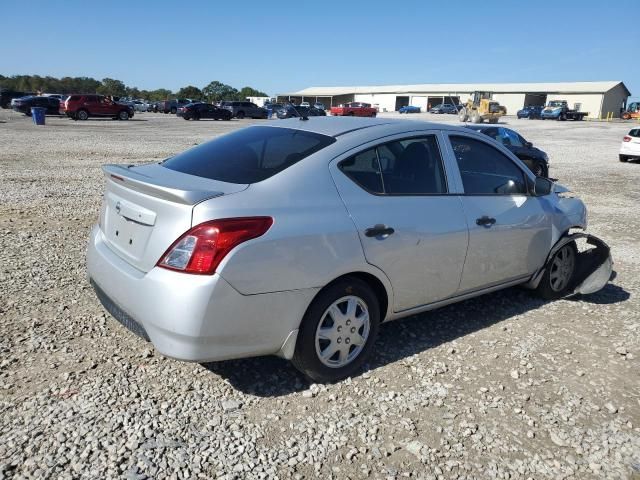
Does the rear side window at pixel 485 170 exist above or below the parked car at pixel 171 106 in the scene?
below

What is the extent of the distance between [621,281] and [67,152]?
15856 mm

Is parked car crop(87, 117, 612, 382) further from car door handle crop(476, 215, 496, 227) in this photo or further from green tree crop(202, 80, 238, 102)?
green tree crop(202, 80, 238, 102)

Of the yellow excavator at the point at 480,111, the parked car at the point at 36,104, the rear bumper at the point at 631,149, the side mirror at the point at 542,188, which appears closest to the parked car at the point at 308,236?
the side mirror at the point at 542,188

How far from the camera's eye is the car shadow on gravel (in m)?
3.35

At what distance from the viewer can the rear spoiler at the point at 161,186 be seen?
2.75 metres

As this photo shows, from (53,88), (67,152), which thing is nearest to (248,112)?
(67,152)

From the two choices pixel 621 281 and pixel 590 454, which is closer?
pixel 590 454

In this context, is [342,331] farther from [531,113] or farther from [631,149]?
[531,113]

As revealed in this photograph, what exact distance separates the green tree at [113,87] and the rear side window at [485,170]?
4168 inches

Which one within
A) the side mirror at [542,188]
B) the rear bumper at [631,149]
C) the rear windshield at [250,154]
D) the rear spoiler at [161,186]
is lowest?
the rear bumper at [631,149]

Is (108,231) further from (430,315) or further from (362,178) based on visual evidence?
(430,315)

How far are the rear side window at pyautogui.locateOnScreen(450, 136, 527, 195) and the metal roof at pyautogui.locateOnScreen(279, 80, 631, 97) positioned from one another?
79.8 meters

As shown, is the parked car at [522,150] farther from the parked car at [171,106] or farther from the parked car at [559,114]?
the parked car at [559,114]

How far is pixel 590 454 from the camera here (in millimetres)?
2771
